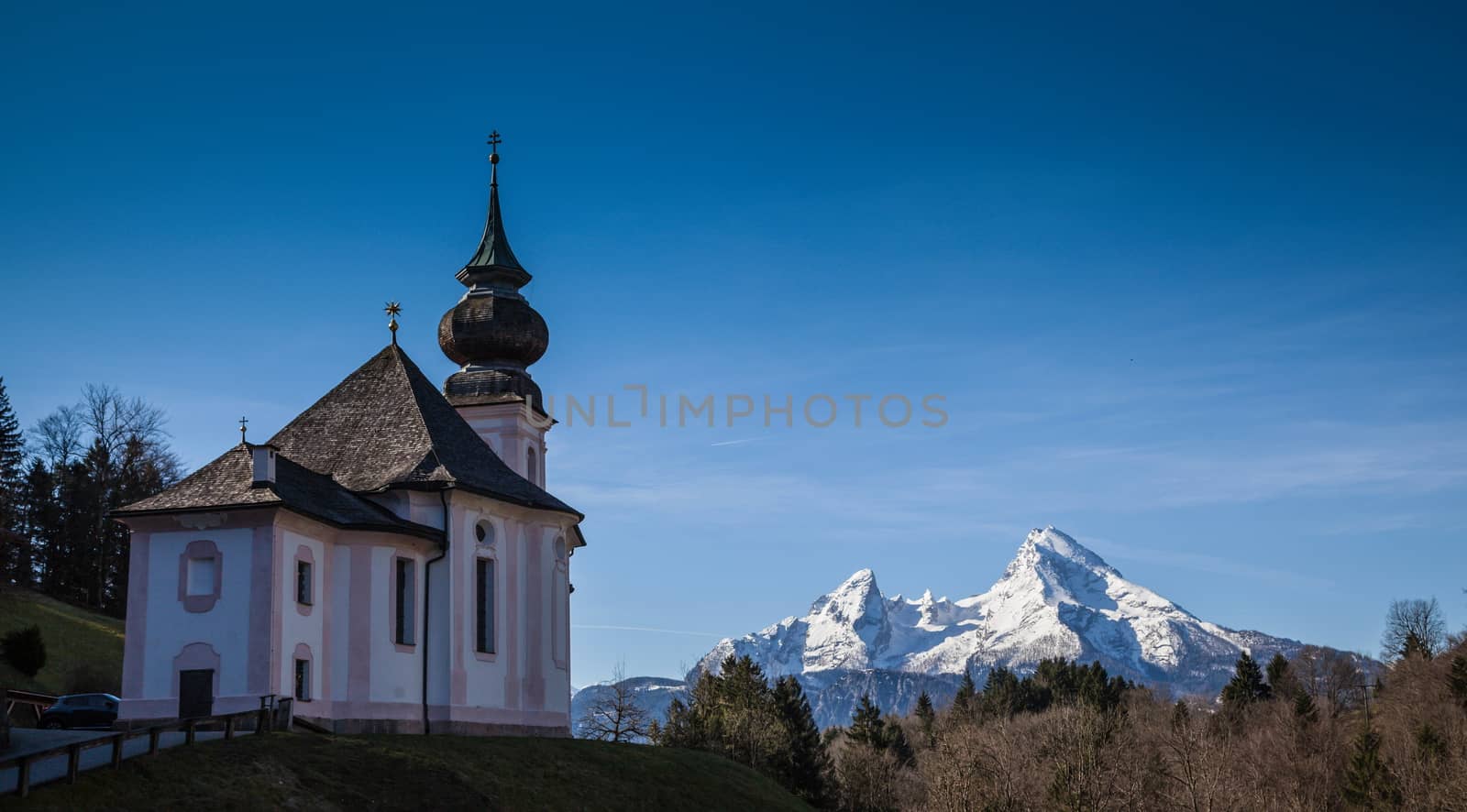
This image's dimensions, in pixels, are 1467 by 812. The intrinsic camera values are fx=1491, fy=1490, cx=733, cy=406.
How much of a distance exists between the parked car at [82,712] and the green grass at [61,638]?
17369 mm

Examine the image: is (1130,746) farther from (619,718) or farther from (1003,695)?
(1003,695)

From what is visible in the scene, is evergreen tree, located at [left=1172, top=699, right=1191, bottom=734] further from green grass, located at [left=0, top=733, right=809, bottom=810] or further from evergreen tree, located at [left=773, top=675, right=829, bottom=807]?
green grass, located at [left=0, top=733, right=809, bottom=810]

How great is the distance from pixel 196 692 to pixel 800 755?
53931 millimetres

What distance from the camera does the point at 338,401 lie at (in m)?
52.0

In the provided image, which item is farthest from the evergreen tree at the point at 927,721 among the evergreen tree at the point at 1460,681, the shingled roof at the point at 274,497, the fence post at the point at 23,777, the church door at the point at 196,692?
the fence post at the point at 23,777

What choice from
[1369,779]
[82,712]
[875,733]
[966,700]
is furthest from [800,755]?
[966,700]

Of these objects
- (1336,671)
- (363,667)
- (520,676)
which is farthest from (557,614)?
(1336,671)

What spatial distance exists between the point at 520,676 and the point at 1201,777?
92.6 feet

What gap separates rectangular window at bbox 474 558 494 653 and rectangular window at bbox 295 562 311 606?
667 centimetres

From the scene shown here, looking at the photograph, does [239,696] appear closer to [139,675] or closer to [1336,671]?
[139,675]

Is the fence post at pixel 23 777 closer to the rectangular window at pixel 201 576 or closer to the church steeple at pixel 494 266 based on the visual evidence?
the rectangular window at pixel 201 576

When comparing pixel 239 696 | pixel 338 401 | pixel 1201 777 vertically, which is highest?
pixel 338 401

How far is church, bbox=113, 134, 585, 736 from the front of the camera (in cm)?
4109

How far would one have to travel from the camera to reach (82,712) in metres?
42.4
